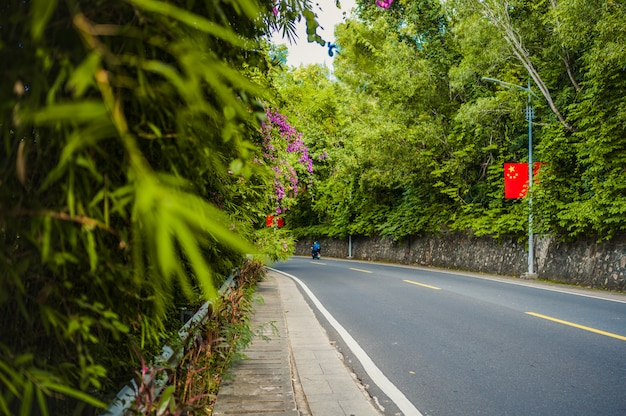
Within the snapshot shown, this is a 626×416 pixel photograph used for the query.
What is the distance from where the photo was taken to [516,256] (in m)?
19.9

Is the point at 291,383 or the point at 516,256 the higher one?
the point at 516,256

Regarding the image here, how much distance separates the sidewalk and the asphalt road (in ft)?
1.04

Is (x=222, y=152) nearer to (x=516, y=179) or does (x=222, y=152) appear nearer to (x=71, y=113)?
(x=71, y=113)

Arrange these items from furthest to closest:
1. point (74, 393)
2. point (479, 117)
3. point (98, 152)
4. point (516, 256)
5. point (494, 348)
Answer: point (516, 256) → point (479, 117) → point (494, 348) → point (98, 152) → point (74, 393)

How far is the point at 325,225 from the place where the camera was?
143 ft

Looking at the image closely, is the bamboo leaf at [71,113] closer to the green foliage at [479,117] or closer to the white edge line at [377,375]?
the white edge line at [377,375]

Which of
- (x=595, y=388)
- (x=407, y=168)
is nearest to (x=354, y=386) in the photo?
(x=595, y=388)

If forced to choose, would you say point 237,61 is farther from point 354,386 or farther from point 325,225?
point 325,225

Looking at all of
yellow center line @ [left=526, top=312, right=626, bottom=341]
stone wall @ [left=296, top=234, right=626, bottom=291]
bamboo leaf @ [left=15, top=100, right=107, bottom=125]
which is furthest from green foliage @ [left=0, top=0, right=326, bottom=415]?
stone wall @ [left=296, top=234, right=626, bottom=291]

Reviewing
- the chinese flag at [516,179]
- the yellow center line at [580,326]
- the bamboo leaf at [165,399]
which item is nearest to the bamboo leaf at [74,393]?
the bamboo leaf at [165,399]

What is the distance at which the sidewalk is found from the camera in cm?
365

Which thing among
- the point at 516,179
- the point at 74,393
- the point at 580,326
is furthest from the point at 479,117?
the point at 74,393

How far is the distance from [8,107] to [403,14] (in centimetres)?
2953

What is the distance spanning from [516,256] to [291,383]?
18.0 meters
